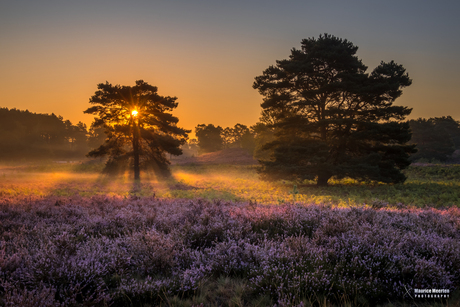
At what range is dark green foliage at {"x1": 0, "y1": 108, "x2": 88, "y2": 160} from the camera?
219 feet

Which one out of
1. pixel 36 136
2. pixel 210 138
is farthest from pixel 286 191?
Answer: pixel 210 138

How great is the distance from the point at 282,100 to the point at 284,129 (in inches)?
93.5

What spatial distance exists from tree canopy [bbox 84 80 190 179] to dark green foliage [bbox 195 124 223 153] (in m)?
88.9

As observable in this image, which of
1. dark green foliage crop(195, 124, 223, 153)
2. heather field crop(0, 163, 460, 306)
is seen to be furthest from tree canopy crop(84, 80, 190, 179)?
dark green foliage crop(195, 124, 223, 153)

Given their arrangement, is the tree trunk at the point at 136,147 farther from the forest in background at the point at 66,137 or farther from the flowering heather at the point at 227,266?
the forest in background at the point at 66,137

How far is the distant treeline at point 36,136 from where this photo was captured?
66.8m

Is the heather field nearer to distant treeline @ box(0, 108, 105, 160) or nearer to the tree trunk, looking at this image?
the tree trunk

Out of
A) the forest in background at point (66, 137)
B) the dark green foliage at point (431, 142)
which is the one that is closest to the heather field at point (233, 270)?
the forest in background at point (66, 137)

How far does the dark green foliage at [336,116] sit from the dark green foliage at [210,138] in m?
96.3

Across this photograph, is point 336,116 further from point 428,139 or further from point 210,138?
point 210,138

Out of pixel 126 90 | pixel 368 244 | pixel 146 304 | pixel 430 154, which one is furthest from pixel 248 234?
pixel 430 154

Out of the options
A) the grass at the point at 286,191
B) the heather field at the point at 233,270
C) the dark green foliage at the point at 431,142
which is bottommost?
the grass at the point at 286,191

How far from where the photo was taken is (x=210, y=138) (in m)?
116

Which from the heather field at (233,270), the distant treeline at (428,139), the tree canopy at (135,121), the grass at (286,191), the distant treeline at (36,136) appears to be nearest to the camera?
the heather field at (233,270)
